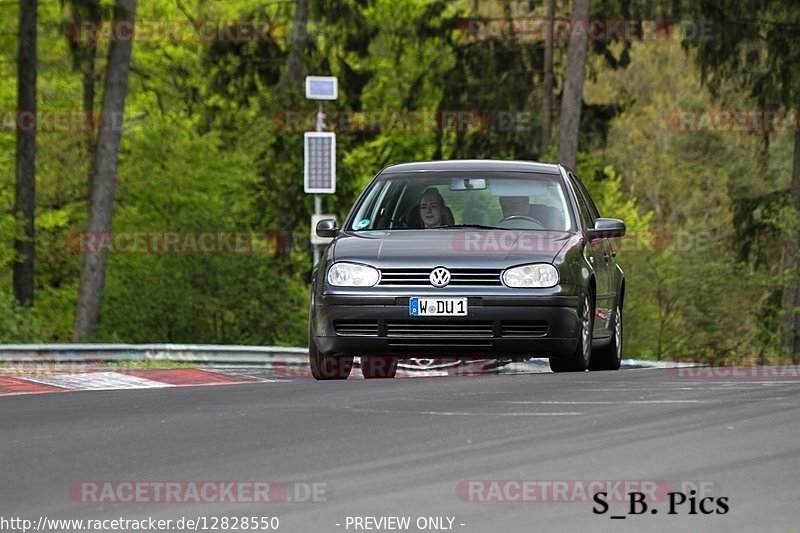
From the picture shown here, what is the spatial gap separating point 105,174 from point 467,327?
2015cm

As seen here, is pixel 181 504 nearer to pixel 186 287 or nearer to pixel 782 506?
pixel 782 506

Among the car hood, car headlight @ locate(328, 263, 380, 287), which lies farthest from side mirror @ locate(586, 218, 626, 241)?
car headlight @ locate(328, 263, 380, 287)

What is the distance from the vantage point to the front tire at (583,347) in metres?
12.5

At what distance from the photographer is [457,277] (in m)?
12.1

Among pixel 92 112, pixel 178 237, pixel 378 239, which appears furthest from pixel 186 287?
pixel 378 239

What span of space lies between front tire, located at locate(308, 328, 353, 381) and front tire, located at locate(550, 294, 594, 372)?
5.76ft

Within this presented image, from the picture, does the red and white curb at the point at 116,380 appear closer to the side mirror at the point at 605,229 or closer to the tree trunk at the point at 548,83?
the side mirror at the point at 605,229

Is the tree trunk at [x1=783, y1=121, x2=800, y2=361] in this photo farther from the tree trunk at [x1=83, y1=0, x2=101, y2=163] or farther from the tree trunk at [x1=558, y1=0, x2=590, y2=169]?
the tree trunk at [x1=83, y1=0, x2=101, y2=163]

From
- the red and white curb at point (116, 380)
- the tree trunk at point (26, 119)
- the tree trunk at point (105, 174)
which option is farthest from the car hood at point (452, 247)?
the tree trunk at point (26, 119)

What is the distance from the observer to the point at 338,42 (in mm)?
41625

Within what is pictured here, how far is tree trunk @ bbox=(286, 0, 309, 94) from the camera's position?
133ft

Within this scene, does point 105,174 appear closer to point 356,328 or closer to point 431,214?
point 431,214

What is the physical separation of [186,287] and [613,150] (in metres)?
40.2

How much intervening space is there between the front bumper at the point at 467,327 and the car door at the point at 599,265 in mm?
1042
